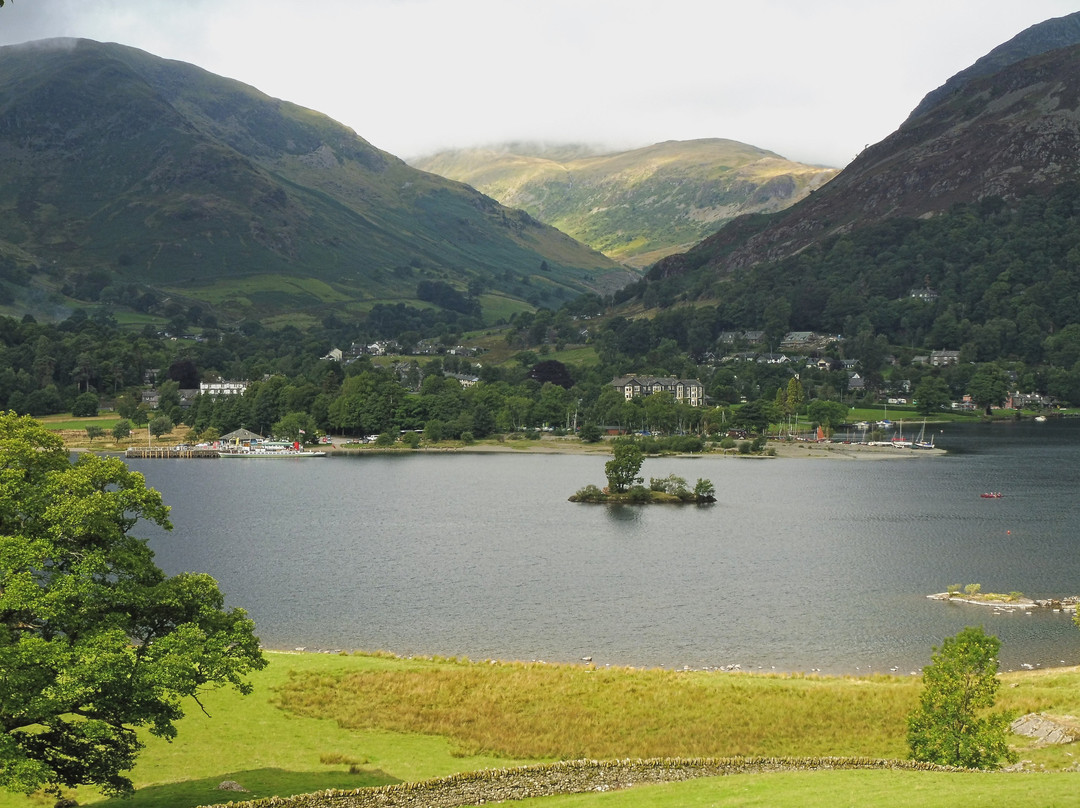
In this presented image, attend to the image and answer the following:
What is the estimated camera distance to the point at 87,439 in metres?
188

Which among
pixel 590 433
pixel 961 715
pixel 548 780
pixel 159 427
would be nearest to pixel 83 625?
pixel 548 780

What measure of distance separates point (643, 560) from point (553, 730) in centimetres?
5049

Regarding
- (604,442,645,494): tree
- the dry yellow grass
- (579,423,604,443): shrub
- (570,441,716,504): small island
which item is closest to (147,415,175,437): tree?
(579,423,604,443): shrub

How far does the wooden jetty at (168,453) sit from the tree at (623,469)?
83.9 meters

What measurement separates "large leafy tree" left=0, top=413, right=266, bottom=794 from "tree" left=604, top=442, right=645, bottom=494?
98665 millimetres

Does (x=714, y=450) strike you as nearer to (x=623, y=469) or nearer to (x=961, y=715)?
(x=623, y=469)

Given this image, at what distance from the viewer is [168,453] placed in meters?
182

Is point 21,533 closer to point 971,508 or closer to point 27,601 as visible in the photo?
point 27,601

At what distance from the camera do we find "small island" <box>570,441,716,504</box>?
12494 centimetres

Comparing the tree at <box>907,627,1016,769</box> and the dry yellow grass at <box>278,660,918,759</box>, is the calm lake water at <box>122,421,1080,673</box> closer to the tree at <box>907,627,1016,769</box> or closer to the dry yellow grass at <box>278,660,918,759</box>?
the dry yellow grass at <box>278,660,918,759</box>

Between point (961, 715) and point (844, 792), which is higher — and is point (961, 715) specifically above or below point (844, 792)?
above

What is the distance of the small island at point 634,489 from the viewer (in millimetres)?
124938

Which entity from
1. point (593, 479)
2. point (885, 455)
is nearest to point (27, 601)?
point (593, 479)

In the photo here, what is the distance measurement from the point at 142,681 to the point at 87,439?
176 m
